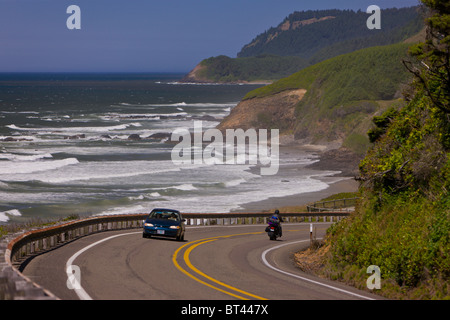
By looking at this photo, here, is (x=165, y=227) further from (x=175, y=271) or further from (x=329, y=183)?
(x=329, y=183)

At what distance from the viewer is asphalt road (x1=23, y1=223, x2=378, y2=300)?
12617mm

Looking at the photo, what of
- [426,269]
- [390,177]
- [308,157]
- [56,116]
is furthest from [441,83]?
[56,116]

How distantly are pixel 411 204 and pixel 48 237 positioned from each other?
10.6 metres

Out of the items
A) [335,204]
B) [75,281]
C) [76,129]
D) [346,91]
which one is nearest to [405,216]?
[75,281]

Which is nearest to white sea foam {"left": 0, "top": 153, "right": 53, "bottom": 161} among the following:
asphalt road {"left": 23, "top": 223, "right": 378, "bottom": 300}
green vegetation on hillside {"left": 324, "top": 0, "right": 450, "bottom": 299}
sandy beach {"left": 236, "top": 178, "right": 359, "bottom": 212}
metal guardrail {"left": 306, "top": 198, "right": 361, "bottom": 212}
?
sandy beach {"left": 236, "top": 178, "right": 359, "bottom": 212}

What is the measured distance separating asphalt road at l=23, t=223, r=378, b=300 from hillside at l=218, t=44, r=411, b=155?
7517cm

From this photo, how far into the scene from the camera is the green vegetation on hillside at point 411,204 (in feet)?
47.2

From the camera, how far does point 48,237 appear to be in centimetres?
1978

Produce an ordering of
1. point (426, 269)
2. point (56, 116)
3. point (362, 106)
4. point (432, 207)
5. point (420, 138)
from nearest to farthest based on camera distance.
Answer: point (426, 269), point (432, 207), point (420, 138), point (362, 106), point (56, 116)

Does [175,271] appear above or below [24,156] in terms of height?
above

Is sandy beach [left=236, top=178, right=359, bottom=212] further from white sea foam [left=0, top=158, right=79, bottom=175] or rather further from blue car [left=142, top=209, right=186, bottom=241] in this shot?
white sea foam [left=0, top=158, right=79, bottom=175]

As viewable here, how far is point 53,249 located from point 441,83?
42.2 feet
